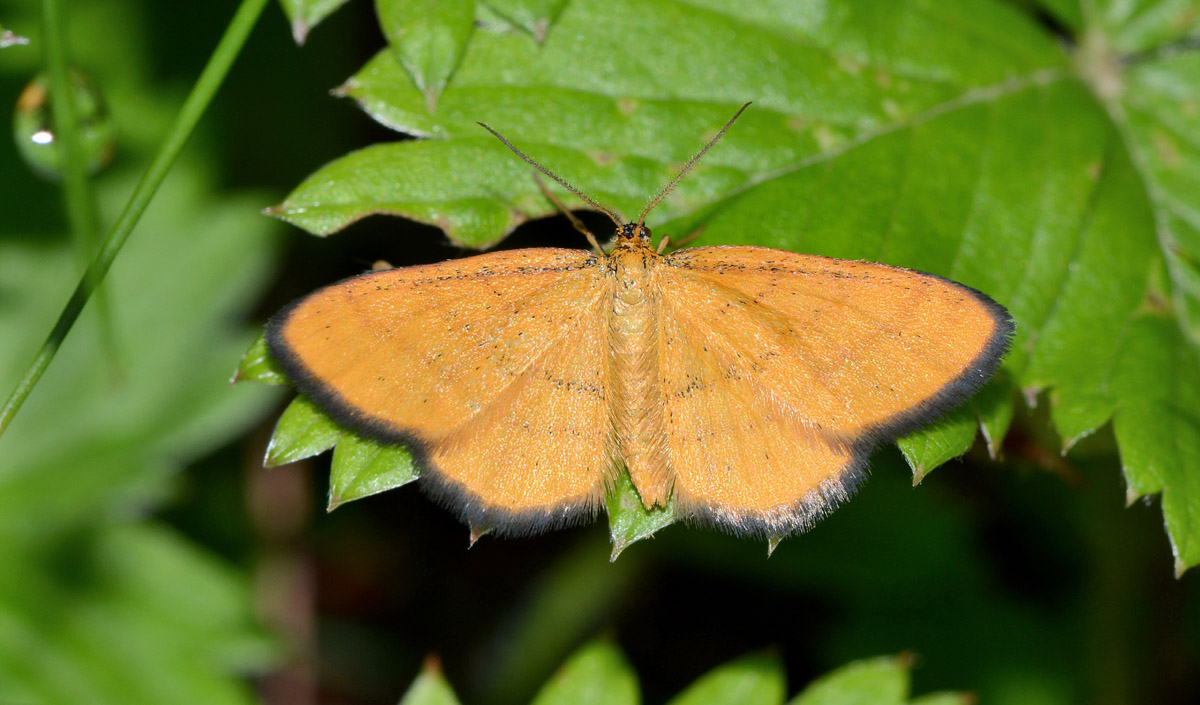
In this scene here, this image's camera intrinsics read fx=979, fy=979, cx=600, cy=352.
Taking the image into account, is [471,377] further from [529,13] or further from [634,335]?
[529,13]

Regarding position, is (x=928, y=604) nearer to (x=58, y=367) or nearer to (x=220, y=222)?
(x=220, y=222)

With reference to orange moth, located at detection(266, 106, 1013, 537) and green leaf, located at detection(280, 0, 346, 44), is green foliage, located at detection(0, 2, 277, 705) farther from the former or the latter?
orange moth, located at detection(266, 106, 1013, 537)

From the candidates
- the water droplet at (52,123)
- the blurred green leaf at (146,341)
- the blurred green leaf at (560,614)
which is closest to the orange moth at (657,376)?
the water droplet at (52,123)

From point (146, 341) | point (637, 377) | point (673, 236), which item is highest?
point (673, 236)

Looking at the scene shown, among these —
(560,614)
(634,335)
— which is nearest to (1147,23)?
(634,335)

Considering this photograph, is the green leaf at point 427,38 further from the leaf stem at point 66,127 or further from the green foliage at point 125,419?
the green foliage at point 125,419

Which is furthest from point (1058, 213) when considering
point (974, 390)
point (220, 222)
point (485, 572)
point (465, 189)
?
point (220, 222)
